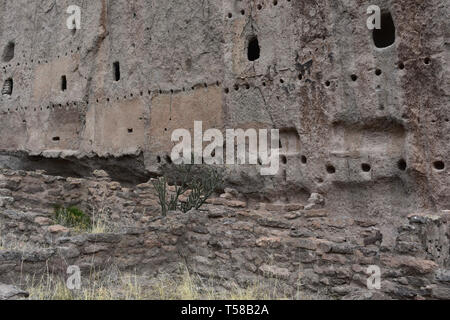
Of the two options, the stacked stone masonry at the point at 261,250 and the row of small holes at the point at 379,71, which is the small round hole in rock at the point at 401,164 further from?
the row of small holes at the point at 379,71

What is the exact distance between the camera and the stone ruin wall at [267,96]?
668 centimetres

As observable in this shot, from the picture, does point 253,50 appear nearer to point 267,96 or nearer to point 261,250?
point 267,96

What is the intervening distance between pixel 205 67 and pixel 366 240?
5457 mm

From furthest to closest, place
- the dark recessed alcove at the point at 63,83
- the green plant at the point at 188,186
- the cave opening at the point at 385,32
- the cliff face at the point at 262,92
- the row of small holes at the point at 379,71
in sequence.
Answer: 1. the dark recessed alcove at the point at 63,83
2. the cave opening at the point at 385,32
3. the cliff face at the point at 262,92
4. the row of small holes at the point at 379,71
5. the green plant at the point at 188,186

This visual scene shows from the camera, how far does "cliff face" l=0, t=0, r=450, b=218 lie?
22.0ft

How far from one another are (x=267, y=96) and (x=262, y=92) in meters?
0.13

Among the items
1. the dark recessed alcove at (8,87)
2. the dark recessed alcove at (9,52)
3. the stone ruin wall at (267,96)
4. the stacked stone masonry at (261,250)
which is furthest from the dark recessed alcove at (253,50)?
the dark recessed alcove at (9,52)

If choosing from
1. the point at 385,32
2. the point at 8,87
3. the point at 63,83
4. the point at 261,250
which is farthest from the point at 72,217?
the point at 8,87

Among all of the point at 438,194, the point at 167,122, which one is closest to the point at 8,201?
the point at 167,122

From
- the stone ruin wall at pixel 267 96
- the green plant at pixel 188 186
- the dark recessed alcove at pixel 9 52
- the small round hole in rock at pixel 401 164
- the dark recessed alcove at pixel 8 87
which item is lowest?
the green plant at pixel 188 186

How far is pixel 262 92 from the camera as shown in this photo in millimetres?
8234

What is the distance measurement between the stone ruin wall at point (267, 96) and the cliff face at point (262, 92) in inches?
0.8

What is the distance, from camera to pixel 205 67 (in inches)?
360
